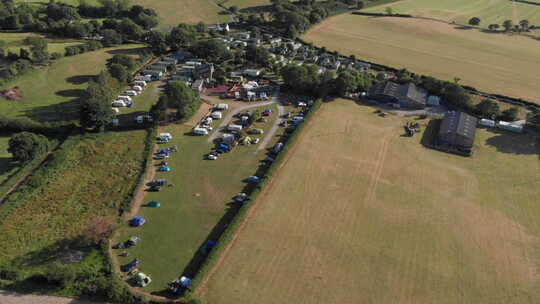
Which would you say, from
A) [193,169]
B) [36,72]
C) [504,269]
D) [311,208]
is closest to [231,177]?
[193,169]

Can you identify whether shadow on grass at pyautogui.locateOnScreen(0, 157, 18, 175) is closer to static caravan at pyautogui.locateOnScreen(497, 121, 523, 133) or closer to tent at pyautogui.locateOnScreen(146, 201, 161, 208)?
tent at pyautogui.locateOnScreen(146, 201, 161, 208)

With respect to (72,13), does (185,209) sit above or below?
below

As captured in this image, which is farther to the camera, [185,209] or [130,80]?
[130,80]

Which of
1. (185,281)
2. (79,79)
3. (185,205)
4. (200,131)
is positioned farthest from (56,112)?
(185,281)

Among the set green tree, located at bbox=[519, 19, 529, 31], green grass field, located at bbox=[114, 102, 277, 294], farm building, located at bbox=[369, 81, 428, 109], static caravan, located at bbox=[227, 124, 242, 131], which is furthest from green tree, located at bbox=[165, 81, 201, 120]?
green tree, located at bbox=[519, 19, 529, 31]

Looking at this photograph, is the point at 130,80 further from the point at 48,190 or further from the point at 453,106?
the point at 453,106

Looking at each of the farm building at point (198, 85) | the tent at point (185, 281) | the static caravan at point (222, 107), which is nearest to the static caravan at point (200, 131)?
the static caravan at point (222, 107)
